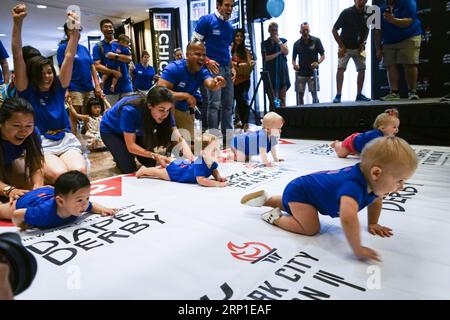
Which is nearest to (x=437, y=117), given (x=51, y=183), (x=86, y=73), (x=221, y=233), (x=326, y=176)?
(x=326, y=176)

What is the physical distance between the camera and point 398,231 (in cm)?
107

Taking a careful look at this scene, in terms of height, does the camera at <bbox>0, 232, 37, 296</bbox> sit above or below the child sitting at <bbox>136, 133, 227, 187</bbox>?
above

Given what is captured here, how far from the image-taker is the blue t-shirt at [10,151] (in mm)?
1386

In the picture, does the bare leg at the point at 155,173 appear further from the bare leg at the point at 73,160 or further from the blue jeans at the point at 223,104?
the blue jeans at the point at 223,104

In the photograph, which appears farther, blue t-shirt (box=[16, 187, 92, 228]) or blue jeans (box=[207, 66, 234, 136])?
blue jeans (box=[207, 66, 234, 136])

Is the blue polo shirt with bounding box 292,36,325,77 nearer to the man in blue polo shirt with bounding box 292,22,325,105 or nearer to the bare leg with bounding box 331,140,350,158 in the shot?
the man in blue polo shirt with bounding box 292,22,325,105

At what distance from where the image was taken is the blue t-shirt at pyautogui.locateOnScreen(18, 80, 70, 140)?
5.47 ft

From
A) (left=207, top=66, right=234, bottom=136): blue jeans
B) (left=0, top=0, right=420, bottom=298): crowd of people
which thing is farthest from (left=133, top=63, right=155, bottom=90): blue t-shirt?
(left=207, top=66, right=234, bottom=136): blue jeans

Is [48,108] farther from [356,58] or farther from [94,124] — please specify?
[356,58]

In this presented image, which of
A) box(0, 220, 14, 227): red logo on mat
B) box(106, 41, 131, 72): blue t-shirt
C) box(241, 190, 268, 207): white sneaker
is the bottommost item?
box(0, 220, 14, 227): red logo on mat

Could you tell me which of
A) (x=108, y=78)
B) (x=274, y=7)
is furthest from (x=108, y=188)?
(x=274, y=7)

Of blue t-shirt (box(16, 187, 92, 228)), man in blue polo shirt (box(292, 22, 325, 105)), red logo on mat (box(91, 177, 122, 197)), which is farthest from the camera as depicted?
man in blue polo shirt (box(292, 22, 325, 105))

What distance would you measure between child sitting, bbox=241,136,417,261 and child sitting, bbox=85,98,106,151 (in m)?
2.52

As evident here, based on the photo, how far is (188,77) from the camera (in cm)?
240
